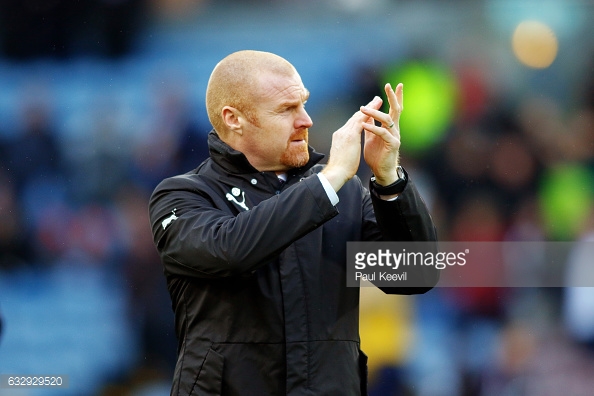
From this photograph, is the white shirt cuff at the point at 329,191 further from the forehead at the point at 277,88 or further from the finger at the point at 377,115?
the forehead at the point at 277,88

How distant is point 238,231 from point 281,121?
0.40 meters

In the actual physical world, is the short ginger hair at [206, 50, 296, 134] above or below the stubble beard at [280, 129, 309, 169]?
above

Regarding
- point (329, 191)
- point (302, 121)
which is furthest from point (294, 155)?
point (329, 191)

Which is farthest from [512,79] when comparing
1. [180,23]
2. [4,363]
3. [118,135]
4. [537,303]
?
[4,363]

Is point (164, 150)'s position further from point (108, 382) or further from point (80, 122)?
point (108, 382)

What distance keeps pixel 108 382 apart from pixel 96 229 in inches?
26.5

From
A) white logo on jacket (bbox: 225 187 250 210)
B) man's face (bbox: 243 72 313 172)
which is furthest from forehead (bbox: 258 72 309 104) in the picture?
white logo on jacket (bbox: 225 187 250 210)

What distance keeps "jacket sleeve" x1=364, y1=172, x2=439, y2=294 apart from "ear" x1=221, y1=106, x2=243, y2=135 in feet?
1.33

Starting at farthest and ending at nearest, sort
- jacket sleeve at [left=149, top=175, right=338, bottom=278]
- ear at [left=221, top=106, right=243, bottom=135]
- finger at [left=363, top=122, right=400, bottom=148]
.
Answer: ear at [left=221, top=106, right=243, bottom=135], finger at [left=363, top=122, right=400, bottom=148], jacket sleeve at [left=149, top=175, right=338, bottom=278]

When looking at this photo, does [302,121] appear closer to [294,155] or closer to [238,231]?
[294,155]

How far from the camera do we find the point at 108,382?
367cm

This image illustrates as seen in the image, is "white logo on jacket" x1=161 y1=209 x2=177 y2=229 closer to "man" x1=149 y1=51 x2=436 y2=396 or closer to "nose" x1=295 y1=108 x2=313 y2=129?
"man" x1=149 y1=51 x2=436 y2=396

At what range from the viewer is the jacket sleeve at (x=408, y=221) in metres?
2.06

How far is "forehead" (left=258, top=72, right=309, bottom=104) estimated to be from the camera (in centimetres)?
219
